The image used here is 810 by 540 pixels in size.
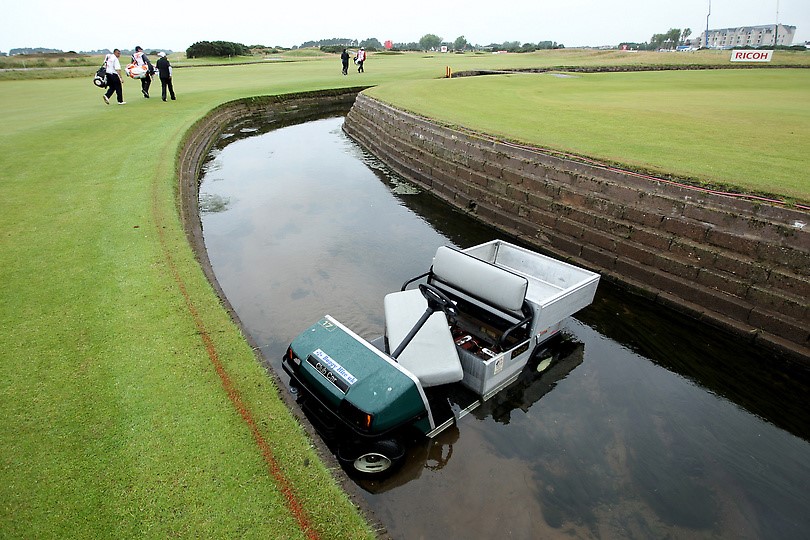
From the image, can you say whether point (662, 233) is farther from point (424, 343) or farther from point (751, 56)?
point (751, 56)

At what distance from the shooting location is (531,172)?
464 inches

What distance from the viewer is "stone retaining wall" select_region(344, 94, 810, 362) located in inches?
297

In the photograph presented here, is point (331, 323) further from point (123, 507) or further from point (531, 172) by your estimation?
point (531, 172)

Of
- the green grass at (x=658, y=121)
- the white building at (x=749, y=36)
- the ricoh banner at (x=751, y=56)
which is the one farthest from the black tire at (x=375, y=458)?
the white building at (x=749, y=36)

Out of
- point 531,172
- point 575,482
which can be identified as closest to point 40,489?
point 575,482

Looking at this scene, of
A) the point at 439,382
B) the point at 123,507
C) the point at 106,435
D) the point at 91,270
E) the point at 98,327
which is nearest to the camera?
the point at 123,507

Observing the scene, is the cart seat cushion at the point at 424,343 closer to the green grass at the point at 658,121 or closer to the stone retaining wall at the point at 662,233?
the stone retaining wall at the point at 662,233

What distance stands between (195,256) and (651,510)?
8008mm

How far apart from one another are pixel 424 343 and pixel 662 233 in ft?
20.1

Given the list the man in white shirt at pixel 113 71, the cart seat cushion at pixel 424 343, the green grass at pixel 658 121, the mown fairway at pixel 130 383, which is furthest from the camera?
the man in white shirt at pixel 113 71

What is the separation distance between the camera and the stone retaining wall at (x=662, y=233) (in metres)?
7.55

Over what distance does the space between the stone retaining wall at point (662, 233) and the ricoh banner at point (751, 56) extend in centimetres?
5059

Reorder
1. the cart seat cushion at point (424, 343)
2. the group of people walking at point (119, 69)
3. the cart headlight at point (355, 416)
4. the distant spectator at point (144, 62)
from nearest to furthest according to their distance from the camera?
the cart headlight at point (355, 416)
the cart seat cushion at point (424, 343)
the group of people walking at point (119, 69)
the distant spectator at point (144, 62)

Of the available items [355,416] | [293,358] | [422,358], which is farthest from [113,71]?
[355,416]
